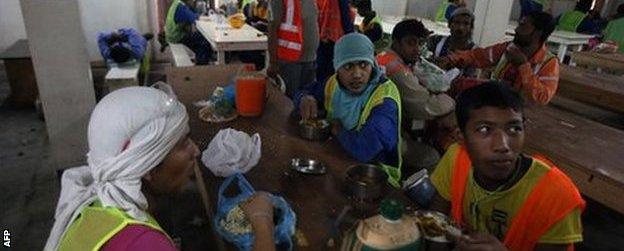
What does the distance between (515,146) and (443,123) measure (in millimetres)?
1917

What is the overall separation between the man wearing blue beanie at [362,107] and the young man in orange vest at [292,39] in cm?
119

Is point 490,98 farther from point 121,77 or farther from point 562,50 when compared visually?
point 562,50

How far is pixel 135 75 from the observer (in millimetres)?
5008

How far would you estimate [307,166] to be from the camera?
6.04 feet

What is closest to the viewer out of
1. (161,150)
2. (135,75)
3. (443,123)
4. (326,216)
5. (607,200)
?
(161,150)

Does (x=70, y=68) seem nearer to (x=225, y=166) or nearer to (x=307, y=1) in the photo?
(x=307, y=1)

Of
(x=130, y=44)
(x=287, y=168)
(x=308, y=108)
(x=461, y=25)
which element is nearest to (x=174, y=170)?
(x=287, y=168)

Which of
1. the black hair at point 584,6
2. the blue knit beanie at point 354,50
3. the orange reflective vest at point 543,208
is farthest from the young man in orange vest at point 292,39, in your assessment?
the black hair at point 584,6

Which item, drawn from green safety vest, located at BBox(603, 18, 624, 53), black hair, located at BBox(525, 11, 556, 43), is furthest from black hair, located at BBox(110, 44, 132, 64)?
green safety vest, located at BBox(603, 18, 624, 53)

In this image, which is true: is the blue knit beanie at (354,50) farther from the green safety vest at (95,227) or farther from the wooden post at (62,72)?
the wooden post at (62,72)

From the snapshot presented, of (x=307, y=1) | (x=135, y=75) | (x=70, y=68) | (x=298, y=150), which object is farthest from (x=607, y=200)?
(x=135, y=75)

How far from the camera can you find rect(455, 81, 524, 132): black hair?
1.37 metres

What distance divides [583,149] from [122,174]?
2610 mm

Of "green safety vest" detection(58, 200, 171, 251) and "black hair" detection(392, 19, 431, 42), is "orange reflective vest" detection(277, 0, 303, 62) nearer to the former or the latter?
"black hair" detection(392, 19, 431, 42)
